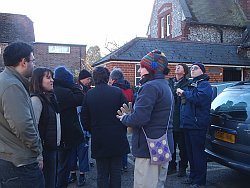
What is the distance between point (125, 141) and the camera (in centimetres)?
375

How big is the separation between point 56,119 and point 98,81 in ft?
2.45

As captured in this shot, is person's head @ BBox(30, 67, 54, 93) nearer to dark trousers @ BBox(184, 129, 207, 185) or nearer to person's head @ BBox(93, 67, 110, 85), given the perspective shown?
person's head @ BBox(93, 67, 110, 85)

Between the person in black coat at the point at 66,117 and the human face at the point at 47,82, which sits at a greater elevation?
the human face at the point at 47,82

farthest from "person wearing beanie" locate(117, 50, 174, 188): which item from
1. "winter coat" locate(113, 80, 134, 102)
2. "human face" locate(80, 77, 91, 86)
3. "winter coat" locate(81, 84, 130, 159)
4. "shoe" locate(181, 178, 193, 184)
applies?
"human face" locate(80, 77, 91, 86)

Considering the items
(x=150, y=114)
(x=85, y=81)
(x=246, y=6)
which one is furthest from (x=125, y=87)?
(x=246, y=6)

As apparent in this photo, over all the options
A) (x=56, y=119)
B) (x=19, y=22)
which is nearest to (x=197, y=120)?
(x=56, y=119)

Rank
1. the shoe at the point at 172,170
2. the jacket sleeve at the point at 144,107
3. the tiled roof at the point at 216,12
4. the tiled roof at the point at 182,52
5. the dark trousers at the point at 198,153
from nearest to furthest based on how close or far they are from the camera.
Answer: the jacket sleeve at the point at 144,107
the dark trousers at the point at 198,153
the shoe at the point at 172,170
the tiled roof at the point at 182,52
the tiled roof at the point at 216,12

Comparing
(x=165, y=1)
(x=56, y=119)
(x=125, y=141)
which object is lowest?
(x=125, y=141)

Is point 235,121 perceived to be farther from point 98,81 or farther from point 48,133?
point 48,133

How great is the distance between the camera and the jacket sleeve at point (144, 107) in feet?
9.71

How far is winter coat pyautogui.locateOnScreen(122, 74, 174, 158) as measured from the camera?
2.97 metres

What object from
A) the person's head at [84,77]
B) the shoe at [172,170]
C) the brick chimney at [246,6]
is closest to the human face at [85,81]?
the person's head at [84,77]

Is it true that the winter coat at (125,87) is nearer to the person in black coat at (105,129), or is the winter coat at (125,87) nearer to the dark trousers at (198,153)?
the dark trousers at (198,153)

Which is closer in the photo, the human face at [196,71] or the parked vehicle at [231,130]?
the parked vehicle at [231,130]
